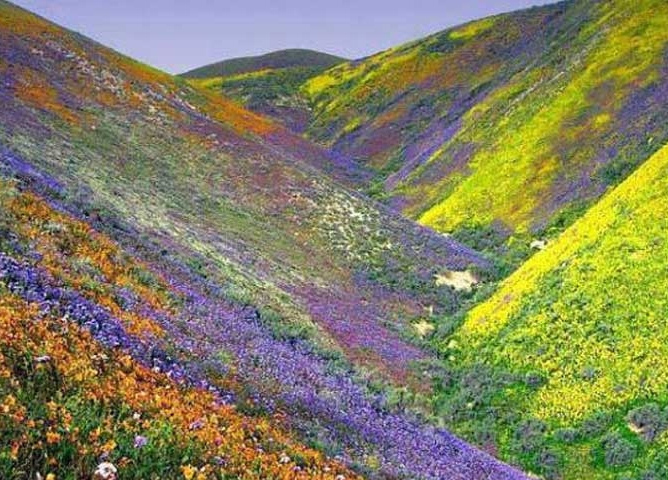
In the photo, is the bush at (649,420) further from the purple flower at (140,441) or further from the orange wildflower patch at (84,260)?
the purple flower at (140,441)

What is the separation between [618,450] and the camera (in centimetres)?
1670

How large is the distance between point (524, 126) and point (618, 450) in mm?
44319

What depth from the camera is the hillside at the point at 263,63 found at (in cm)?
18050

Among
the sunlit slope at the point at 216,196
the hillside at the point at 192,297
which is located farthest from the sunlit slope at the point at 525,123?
the sunlit slope at the point at 216,196

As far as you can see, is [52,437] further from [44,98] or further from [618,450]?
[44,98]

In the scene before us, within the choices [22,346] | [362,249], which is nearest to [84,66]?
[362,249]

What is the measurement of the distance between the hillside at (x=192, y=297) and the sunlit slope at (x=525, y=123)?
8858 millimetres

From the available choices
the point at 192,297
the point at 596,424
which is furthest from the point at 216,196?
the point at 596,424

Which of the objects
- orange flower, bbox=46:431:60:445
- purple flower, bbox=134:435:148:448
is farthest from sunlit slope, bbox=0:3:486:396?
orange flower, bbox=46:431:60:445

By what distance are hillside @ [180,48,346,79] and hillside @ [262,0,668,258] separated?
78.5m

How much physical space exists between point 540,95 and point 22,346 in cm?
6123

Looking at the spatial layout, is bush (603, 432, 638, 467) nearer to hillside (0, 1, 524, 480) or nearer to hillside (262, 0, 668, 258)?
hillside (0, 1, 524, 480)

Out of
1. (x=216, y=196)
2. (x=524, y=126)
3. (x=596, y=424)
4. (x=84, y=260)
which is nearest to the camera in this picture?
(x=84, y=260)

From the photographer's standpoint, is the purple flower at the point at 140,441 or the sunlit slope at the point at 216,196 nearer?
the purple flower at the point at 140,441
